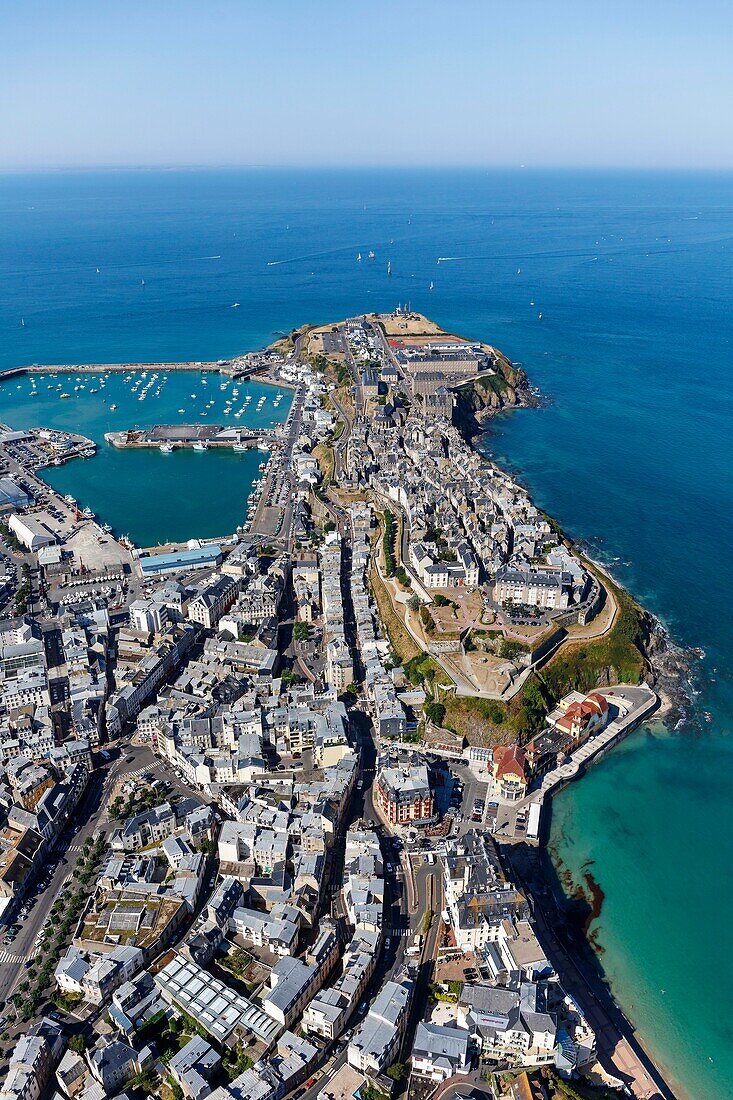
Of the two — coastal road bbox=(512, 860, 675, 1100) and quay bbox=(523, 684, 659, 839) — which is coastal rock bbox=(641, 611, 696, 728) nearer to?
quay bbox=(523, 684, 659, 839)

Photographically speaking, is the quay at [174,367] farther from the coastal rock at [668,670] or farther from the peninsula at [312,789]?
the coastal rock at [668,670]

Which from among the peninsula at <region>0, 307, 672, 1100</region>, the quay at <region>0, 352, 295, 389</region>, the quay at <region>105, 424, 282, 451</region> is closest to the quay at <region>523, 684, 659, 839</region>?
the peninsula at <region>0, 307, 672, 1100</region>

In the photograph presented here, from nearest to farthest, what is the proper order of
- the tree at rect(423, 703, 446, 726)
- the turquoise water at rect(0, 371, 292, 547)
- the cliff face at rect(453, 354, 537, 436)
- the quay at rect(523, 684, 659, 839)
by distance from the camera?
1. the quay at rect(523, 684, 659, 839)
2. the tree at rect(423, 703, 446, 726)
3. the turquoise water at rect(0, 371, 292, 547)
4. the cliff face at rect(453, 354, 537, 436)

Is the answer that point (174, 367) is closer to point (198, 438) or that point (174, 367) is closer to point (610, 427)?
point (198, 438)

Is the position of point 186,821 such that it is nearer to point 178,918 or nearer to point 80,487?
point 178,918

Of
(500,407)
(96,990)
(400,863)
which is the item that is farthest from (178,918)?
(500,407)

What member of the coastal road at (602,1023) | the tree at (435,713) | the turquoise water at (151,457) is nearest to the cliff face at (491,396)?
the turquoise water at (151,457)

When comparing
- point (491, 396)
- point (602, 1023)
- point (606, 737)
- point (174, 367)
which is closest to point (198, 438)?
point (174, 367)

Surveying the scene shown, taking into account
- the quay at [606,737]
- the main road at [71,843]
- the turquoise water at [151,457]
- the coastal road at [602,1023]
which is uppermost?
the turquoise water at [151,457]
